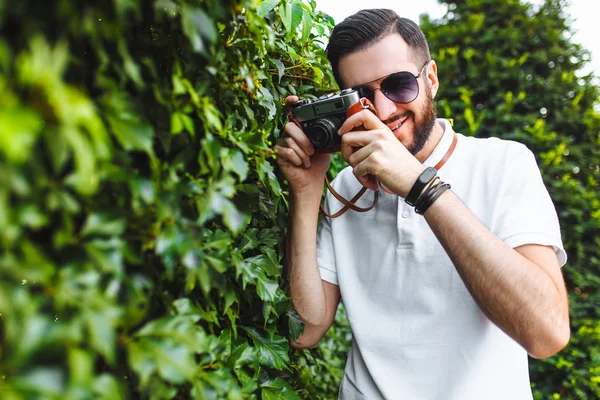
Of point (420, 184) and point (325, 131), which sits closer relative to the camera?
point (420, 184)

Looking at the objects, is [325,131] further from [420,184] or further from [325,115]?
[420,184]

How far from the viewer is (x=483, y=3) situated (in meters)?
2.91

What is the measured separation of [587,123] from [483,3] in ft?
3.44

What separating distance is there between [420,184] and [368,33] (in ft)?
2.45

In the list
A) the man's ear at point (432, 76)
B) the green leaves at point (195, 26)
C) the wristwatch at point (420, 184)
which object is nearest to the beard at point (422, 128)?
the man's ear at point (432, 76)

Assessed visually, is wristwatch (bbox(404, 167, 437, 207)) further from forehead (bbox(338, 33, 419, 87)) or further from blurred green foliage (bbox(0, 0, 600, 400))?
forehead (bbox(338, 33, 419, 87))

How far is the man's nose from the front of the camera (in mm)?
1564

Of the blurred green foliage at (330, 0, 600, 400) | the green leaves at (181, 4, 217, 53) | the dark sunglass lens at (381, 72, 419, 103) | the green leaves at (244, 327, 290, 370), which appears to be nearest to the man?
the dark sunglass lens at (381, 72, 419, 103)

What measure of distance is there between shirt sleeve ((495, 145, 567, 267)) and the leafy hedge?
72 centimetres

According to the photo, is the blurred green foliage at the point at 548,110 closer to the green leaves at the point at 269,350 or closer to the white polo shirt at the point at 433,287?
the white polo shirt at the point at 433,287

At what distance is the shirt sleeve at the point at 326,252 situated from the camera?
162 cm

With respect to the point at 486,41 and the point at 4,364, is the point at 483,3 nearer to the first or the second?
the point at 486,41

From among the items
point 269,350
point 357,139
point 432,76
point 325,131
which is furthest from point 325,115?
point 269,350

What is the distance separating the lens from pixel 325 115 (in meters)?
1.40
